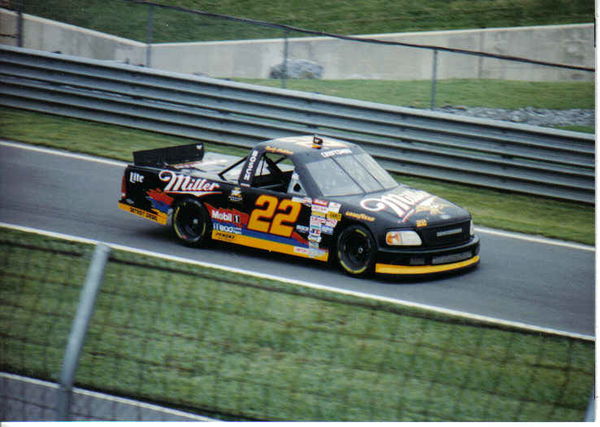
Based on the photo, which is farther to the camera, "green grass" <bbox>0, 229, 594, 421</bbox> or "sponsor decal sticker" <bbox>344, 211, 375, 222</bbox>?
"sponsor decal sticker" <bbox>344, 211, 375, 222</bbox>

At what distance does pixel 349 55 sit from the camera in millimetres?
13422

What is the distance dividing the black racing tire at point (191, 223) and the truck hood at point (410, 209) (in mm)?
1766

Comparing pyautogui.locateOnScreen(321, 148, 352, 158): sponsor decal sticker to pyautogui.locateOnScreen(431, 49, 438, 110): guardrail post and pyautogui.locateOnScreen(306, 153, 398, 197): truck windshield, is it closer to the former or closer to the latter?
pyautogui.locateOnScreen(306, 153, 398, 197): truck windshield

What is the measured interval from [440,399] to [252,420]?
3.43 ft

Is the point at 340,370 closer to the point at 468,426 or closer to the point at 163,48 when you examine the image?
the point at 468,426

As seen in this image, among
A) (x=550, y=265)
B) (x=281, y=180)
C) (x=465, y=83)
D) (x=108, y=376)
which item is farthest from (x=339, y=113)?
(x=108, y=376)

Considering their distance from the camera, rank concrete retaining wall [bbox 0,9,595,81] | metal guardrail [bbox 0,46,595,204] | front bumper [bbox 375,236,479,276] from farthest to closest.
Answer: concrete retaining wall [bbox 0,9,595,81], metal guardrail [bbox 0,46,595,204], front bumper [bbox 375,236,479,276]

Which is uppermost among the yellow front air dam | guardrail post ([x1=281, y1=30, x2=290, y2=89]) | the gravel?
guardrail post ([x1=281, y1=30, x2=290, y2=89])

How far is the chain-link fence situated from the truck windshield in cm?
370

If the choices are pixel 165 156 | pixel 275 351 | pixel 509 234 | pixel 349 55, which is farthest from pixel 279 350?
pixel 349 55

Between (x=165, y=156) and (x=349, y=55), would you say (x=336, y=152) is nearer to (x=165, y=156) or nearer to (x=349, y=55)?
(x=165, y=156)

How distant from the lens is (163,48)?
45.6ft

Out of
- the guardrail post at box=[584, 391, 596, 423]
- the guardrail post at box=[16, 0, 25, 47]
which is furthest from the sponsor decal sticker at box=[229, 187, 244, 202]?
the guardrail post at box=[16, 0, 25, 47]

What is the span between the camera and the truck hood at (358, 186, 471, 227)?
8.10 m
